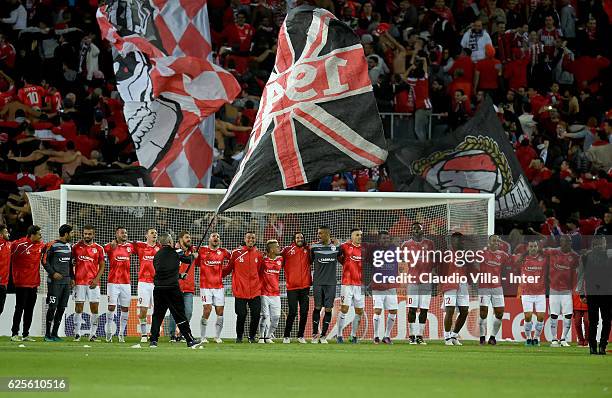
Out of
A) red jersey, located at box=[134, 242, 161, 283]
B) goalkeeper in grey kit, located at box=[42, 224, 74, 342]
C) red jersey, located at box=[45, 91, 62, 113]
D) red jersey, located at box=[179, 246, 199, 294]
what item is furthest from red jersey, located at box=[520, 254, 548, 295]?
red jersey, located at box=[45, 91, 62, 113]

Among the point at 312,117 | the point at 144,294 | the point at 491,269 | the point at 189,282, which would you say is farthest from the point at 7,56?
the point at 312,117

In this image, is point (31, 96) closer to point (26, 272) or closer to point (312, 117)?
point (26, 272)

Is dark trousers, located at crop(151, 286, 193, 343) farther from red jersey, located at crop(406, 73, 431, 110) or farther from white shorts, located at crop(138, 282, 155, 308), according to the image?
red jersey, located at crop(406, 73, 431, 110)

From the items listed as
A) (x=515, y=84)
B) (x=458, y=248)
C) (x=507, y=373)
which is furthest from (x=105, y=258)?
(x=515, y=84)

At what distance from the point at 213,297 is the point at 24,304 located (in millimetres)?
3285

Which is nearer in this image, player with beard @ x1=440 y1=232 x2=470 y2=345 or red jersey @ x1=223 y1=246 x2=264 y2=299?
red jersey @ x1=223 y1=246 x2=264 y2=299

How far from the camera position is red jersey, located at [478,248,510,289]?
23.6 metres

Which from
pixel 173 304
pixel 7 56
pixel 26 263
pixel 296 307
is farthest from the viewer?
pixel 7 56

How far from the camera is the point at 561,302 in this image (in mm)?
23562

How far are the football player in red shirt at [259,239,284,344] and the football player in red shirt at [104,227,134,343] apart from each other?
2.39m

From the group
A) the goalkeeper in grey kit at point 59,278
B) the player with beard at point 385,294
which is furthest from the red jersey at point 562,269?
the goalkeeper in grey kit at point 59,278

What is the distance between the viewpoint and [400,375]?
1466 cm

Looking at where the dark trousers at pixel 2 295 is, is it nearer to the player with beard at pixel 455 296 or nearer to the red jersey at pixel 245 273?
the red jersey at pixel 245 273

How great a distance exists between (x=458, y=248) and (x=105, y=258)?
6415 mm
